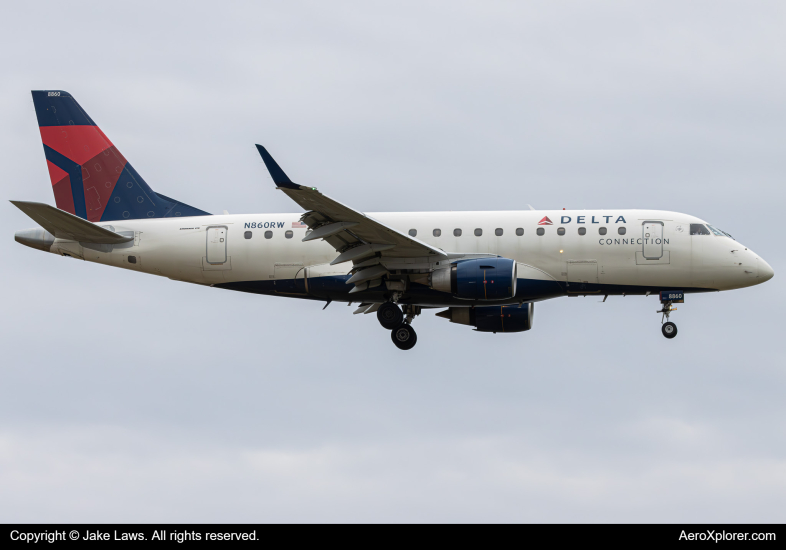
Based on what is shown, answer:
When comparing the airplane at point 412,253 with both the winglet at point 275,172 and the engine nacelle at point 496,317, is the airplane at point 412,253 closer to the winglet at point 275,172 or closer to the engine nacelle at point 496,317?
the engine nacelle at point 496,317

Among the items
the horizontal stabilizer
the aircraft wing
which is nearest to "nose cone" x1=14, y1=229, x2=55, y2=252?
the horizontal stabilizer

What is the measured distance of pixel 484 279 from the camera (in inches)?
1379

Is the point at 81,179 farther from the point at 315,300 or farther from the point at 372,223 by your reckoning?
the point at 372,223

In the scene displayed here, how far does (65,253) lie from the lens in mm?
39344

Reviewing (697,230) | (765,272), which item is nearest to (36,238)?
(697,230)

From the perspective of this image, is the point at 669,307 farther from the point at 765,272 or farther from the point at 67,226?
the point at 67,226

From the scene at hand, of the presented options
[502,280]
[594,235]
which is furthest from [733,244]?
[502,280]

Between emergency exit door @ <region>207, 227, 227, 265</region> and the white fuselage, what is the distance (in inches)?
1.5

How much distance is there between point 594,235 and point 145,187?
18.5 metres

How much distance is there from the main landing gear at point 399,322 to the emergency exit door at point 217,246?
21.4 feet

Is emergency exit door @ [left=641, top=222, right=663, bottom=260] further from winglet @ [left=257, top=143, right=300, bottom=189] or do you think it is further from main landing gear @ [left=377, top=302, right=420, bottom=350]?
winglet @ [left=257, top=143, right=300, bottom=189]

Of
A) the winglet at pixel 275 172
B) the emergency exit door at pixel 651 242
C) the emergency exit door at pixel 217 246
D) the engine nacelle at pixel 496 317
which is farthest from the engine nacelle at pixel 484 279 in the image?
the emergency exit door at pixel 217 246

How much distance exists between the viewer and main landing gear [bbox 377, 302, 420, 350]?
3797 cm

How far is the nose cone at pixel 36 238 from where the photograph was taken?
39250 millimetres
